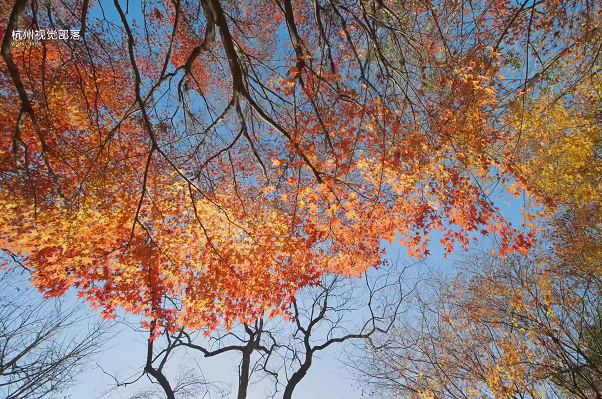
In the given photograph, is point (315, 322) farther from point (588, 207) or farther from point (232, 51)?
point (232, 51)

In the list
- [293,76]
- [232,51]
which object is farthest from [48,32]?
[293,76]

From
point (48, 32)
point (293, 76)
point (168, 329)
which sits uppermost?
point (48, 32)

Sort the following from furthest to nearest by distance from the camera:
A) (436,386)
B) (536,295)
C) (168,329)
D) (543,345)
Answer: (168,329), (436,386), (536,295), (543,345)

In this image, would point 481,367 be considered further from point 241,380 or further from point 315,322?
point 241,380

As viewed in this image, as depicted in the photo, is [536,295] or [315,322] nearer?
[536,295]

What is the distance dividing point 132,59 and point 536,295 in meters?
9.41

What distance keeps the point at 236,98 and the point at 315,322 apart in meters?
9.99

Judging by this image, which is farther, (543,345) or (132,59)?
(543,345)

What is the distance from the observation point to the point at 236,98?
14.7 ft

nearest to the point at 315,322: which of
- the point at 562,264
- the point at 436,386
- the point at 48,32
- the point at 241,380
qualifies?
the point at 241,380

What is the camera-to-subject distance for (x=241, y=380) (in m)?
10.8

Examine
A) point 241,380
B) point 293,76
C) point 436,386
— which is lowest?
point 436,386

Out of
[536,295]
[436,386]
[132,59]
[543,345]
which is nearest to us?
[132,59]

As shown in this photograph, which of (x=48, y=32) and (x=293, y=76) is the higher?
(x=48, y=32)
